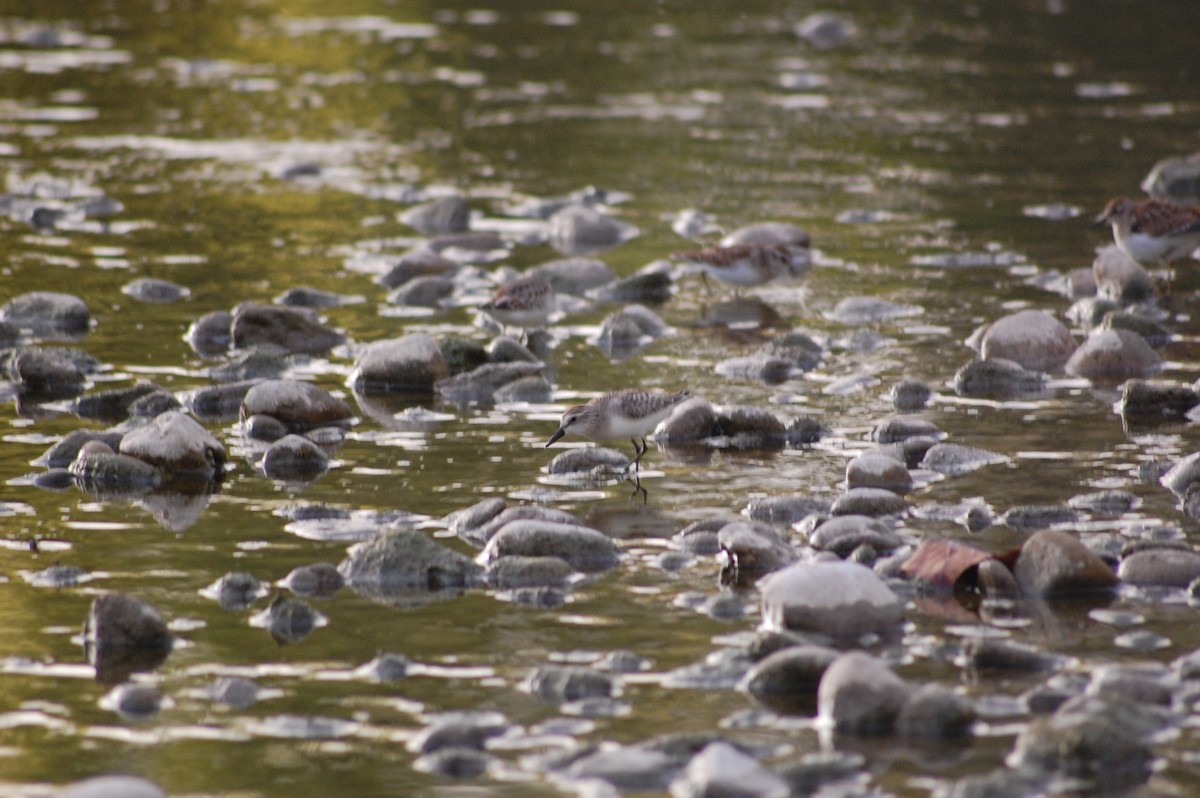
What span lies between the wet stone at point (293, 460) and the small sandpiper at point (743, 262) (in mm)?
4921

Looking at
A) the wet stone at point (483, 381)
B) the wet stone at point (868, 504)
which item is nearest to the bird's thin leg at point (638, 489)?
the wet stone at point (868, 504)

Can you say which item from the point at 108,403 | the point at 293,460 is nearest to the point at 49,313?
the point at 108,403

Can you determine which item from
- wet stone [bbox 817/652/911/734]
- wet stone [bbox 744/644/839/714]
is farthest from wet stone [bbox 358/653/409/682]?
wet stone [bbox 817/652/911/734]

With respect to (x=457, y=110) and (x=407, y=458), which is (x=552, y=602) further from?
(x=457, y=110)

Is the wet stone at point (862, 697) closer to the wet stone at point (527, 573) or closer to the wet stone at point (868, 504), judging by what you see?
the wet stone at point (527, 573)

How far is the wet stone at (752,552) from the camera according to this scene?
8281mm

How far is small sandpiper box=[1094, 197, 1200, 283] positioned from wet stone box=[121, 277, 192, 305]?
7.27 meters

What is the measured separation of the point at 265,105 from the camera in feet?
78.5

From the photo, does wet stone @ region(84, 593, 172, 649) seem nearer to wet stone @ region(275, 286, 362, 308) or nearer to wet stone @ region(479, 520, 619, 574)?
wet stone @ region(479, 520, 619, 574)

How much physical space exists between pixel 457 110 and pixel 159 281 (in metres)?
9.13

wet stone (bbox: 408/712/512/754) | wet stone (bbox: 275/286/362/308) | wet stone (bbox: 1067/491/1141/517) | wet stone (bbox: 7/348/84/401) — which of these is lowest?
wet stone (bbox: 408/712/512/754)

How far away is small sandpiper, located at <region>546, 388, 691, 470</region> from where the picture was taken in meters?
10.1

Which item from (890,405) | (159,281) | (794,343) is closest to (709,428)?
(890,405)

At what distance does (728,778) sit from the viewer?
5.97 metres
